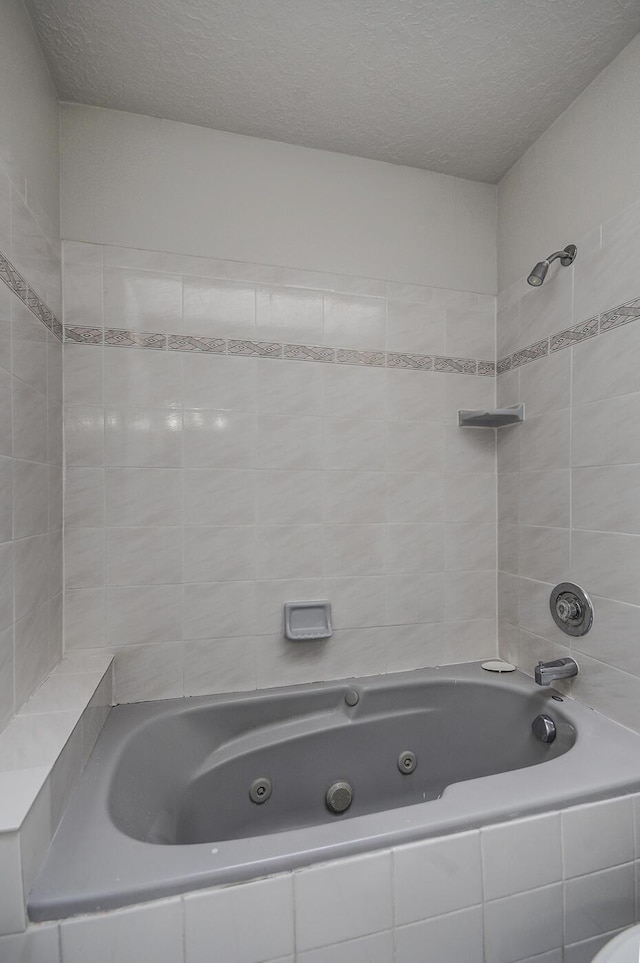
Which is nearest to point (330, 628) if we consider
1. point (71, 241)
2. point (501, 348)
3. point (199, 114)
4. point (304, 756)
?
point (304, 756)

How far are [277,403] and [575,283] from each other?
108 centimetres

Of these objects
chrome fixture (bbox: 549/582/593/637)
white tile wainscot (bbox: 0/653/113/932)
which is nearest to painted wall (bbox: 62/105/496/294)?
chrome fixture (bbox: 549/582/593/637)

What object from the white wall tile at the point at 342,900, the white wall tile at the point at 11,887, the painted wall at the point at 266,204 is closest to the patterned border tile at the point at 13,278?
the painted wall at the point at 266,204

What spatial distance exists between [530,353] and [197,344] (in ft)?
4.05

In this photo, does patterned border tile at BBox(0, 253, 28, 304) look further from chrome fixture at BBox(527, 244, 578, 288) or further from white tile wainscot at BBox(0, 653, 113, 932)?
chrome fixture at BBox(527, 244, 578, 288)

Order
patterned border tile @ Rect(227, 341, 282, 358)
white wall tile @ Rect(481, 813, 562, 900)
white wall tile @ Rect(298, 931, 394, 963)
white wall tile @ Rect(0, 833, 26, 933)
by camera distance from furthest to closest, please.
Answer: patterned border tile @ Rect(227, 341, 282, 358)
white wall tile @ Rect(481, 813, 562, 900)
white wall tile @ Rect(298, 931, 394, 963)
white wall tile @ Rect(0, 833, 26, 933)

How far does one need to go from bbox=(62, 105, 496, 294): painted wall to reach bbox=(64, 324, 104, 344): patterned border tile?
0.29 m

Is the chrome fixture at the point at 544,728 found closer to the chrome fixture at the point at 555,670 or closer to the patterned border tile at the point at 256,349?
the chrome fixture at the point at 555,670

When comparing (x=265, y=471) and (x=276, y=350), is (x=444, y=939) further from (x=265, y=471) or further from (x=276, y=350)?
(x=276, y=350)

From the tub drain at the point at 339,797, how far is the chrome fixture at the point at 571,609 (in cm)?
92

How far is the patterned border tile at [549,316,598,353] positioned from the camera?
4.64 feet

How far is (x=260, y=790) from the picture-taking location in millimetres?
1471

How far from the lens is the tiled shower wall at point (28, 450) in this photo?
105cm

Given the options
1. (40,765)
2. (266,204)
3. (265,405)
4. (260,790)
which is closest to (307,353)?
(265,405)
